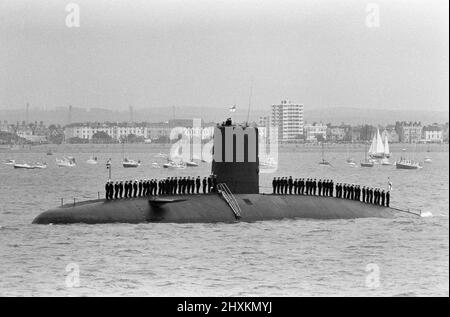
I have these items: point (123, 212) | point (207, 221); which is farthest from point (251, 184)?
point (123, 212)

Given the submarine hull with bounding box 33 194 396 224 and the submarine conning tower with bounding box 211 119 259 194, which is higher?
the submarine conning tower with bounding box 211 119 259 194

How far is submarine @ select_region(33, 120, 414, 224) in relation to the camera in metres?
33.1

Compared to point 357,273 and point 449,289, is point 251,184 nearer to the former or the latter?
point 357,273

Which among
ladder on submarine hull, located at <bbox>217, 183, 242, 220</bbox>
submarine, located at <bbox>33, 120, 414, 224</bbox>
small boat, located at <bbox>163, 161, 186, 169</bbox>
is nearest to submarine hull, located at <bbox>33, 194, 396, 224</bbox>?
submarine, located at <bbox>33, 120, 414, 224</bbox>

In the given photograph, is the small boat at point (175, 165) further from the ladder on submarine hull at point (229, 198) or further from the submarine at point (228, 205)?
the ladder on submarine hull at point (229, 198)

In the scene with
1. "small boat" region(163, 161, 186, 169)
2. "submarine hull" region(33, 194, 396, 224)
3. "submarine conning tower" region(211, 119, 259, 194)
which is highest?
"submarine conning tower" region(211, 119, 259, 194)

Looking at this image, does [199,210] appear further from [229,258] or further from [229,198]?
[229,258]

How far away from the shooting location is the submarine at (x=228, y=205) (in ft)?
109

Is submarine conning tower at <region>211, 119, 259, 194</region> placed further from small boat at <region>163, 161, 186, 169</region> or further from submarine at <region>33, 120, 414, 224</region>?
small boat at <region>163, 161, 186, 169</region>

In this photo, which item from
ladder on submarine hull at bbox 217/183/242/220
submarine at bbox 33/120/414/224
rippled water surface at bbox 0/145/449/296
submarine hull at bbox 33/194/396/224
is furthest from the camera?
ladder on submarine hull at bbox 217/183/242/220

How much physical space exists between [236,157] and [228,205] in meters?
2.40

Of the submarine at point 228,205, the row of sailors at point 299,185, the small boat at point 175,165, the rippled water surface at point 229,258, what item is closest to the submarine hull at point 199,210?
the submarine at point 228,205

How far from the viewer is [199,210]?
34.5 meters
